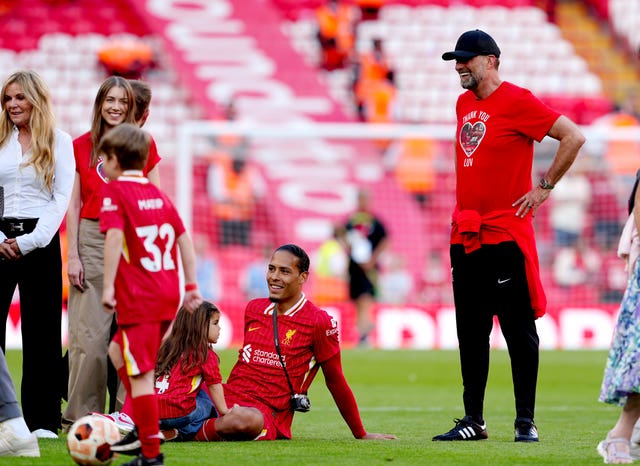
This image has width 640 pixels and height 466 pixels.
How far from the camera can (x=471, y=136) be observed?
23.7 ft

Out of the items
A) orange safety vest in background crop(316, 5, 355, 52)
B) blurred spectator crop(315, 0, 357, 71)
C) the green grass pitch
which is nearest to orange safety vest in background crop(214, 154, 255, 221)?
the green grass pitch

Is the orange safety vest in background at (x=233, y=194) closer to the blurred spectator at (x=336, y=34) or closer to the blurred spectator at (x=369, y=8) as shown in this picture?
the blurred spectator at (x=336, y=34)

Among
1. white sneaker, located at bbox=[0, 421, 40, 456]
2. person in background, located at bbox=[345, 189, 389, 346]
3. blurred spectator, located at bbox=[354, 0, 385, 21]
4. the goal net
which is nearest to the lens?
white sneaker, located at bbox=[0, 421, 40, 456]

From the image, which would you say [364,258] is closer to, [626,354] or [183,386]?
[183,386]

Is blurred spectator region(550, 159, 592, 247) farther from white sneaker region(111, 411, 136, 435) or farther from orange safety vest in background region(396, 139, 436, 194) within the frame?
white sneaker region(111, 411, 136, 435)

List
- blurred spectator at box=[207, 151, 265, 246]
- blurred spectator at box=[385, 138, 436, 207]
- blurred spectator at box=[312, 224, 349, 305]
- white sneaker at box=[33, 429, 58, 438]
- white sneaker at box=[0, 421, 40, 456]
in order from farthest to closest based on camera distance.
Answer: blurred spectator at box=[385, 138, 436, 207] → blurred spectator at box=[207, 151, 265, 246] → blurred spectator at box=[312, 224, 349, 305] → white sneaker at box=[33, 429, 58, 438] → white sneaker at box=[0, 421, 40, 456]

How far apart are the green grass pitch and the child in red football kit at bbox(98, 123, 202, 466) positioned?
0.51 m

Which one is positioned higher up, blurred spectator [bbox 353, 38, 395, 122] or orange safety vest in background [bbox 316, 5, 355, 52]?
orange safety vest in background [bbox 316, 5, 355, 52]

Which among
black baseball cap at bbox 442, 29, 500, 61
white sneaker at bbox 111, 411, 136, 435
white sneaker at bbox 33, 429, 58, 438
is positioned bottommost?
white sneaker at bbox 33, 429, 58, 438

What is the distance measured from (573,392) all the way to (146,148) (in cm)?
740

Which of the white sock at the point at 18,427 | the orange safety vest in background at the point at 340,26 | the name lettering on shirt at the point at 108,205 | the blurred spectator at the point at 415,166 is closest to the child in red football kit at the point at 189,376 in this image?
the white sock at the point at 18,427

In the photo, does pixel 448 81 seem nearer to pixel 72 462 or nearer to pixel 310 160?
pixel 310 160

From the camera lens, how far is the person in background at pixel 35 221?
6980 millimetres

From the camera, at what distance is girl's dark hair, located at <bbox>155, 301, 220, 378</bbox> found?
22.8ft
